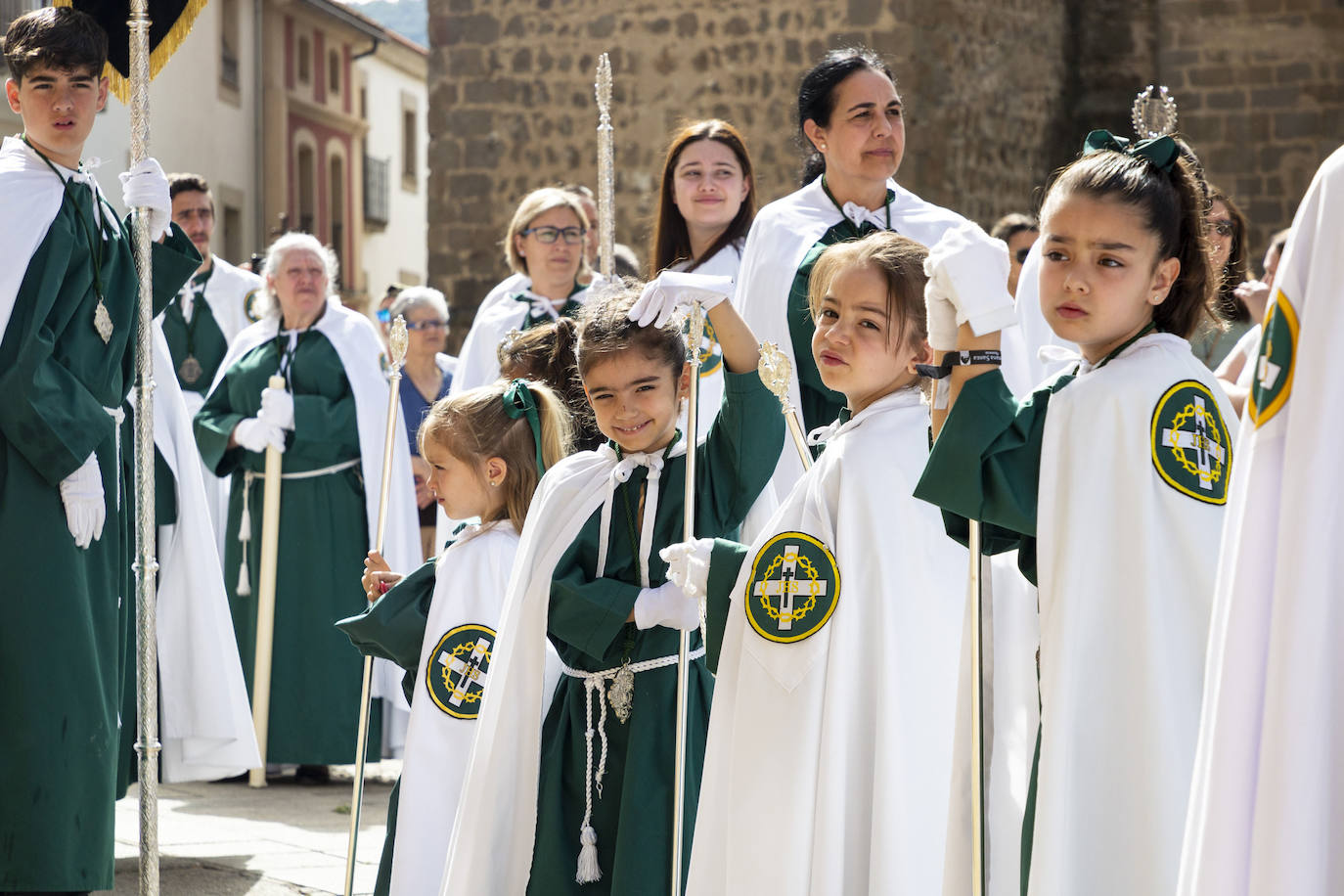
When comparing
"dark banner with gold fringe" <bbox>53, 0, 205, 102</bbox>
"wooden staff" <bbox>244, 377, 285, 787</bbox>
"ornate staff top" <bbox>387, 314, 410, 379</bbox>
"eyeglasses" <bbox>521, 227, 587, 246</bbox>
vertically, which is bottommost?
"wooden staff" <bbox>244, 377, 285, 787</bbox>

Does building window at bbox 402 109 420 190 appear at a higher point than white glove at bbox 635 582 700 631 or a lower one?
higher

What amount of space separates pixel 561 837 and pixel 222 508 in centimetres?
443

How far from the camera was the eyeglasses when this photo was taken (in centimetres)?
642

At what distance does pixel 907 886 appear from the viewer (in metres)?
2.85

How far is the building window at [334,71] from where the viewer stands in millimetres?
30109

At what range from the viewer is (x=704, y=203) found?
5656 mm

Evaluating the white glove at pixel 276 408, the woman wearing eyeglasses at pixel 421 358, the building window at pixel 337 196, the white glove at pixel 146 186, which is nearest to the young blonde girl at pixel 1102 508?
the white glove at pixel 146 186

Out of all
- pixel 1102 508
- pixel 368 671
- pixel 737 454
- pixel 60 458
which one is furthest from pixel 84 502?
Answer: pixel 1102 508

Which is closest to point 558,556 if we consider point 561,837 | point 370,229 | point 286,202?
point 561,837

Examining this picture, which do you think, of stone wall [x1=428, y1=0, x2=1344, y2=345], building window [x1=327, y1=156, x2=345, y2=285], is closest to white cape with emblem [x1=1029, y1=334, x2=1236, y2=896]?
stone wall [x1=428, y1=0, x2=1344, y2=345]

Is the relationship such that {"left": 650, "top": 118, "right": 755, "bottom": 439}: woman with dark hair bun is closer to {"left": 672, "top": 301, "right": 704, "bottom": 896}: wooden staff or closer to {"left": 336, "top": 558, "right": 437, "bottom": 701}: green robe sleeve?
{"left": 336, "top": 558, "right": 437, "bottom": 701}: green robe sleeve

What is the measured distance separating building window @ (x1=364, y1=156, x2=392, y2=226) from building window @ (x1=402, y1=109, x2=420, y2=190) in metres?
1.31

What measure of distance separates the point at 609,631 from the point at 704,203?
2.45 m

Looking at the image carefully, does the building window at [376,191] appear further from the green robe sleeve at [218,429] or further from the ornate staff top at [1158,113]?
the ornate staff top at [1158,113]
